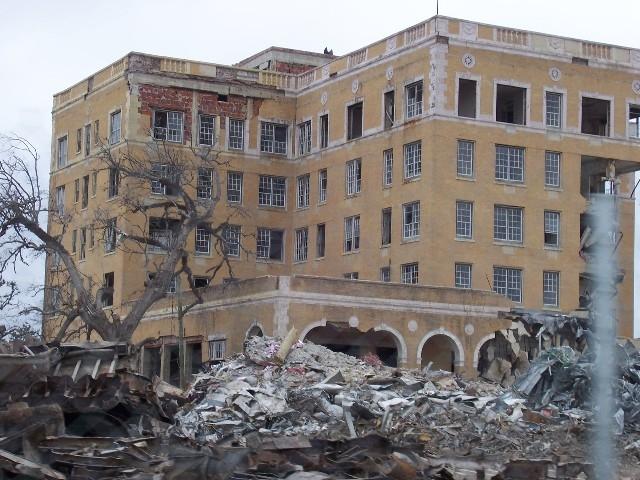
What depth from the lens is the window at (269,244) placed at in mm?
64688

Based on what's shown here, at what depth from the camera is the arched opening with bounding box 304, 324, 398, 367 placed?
50.4 m

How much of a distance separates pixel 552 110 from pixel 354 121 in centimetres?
977

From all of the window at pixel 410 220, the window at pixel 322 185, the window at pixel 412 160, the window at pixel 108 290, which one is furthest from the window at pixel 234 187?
the window at pixel 410 220

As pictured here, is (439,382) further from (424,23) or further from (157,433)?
(424,23)

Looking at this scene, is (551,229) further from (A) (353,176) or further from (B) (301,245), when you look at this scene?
(B) (301,245)

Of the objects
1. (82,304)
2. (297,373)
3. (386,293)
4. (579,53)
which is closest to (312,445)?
(297,373)

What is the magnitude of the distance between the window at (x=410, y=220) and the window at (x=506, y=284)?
4.03 meters

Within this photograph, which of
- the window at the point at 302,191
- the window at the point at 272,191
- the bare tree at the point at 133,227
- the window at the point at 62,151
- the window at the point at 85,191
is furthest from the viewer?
the window at the point at 62,151

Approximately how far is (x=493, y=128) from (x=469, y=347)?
11.1 m

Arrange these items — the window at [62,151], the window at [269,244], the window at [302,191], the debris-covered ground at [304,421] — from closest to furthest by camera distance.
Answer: the debris-covered ground at [304,421] → the window at [302,191] → the window at [269,244] → the window at [62,151]

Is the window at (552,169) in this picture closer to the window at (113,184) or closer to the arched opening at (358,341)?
the arched opening at (358,341)

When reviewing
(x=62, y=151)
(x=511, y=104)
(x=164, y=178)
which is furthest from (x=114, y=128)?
(x=511, y=104)

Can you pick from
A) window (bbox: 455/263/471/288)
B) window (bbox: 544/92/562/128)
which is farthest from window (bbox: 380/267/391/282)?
window (bbox: 544/92/562/128)

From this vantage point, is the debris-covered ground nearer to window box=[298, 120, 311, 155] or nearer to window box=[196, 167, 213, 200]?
window box=[196, 167, 213, 200]
